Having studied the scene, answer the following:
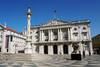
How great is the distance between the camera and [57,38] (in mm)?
59562

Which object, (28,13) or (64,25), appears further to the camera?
(64,25)

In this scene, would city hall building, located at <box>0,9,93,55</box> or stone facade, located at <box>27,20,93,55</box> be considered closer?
city hall building, located at <box>0,9,93,55</box>

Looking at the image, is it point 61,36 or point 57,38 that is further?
point 57,38

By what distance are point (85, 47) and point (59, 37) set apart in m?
11.7

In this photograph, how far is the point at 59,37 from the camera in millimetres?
58500

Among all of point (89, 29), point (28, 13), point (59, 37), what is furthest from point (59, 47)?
point (28, 13)

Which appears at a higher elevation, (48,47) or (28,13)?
(28,13)

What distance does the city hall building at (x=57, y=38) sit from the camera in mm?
54375

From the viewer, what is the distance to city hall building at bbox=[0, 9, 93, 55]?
178 ft

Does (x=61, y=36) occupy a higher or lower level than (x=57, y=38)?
higher

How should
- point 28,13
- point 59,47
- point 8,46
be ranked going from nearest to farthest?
point 28,13 < point 8,46 < point 59,47

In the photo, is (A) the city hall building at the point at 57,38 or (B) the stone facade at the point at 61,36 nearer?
(A) the city hall building at the point at 57,38

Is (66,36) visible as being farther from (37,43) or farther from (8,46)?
(8,46)

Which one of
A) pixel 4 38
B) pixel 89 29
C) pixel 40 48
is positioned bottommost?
pixel 40 48
